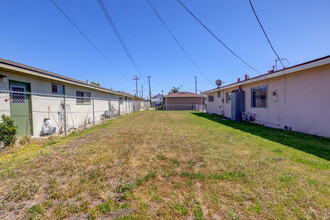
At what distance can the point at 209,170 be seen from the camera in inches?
111

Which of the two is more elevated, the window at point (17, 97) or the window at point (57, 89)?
the window at point (57, 89)

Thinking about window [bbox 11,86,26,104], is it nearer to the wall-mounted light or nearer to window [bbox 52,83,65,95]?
the wall-mounted light

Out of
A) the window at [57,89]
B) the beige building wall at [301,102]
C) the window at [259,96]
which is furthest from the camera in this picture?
the window at [259,96]

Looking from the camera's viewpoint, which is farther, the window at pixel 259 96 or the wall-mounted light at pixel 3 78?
the window at pixel 259 96

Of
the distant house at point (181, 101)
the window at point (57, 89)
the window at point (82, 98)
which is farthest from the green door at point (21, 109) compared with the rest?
the distant house at point (181, 101)

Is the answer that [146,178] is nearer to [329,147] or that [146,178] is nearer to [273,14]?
[329,147]

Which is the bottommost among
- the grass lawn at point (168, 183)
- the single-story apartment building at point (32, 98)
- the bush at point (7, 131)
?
the grass lawn at point (168, 183)

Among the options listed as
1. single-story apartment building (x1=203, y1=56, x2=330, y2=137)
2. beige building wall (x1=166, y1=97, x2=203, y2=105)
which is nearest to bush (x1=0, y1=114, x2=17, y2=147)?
single-story apartment building (x1=203, y1=56, x2=330, y2=137)

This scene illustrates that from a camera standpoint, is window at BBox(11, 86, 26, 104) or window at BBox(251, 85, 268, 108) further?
window at BBox(251, 85, 268, 108)

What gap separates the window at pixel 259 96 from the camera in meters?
7.81

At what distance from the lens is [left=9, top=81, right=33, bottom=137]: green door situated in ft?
16.8

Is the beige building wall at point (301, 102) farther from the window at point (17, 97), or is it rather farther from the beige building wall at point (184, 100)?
the beige building wall at point (184, 100)

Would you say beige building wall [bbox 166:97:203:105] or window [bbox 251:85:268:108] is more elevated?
beige building wall [bbox 166:97:203:105]

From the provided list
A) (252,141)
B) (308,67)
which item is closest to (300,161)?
(252,141)
